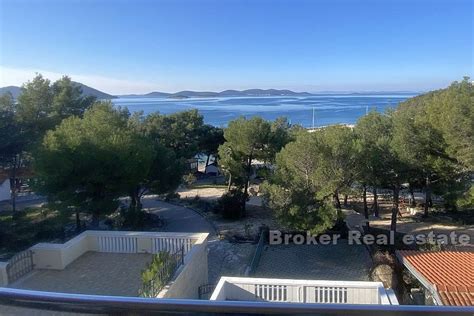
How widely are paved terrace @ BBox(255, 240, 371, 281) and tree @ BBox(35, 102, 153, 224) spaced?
429cm

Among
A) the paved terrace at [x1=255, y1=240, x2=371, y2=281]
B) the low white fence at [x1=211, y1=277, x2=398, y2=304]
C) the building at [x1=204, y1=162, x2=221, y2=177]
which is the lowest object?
the building at [x1=204, y1=162, x2=221, y2=177]

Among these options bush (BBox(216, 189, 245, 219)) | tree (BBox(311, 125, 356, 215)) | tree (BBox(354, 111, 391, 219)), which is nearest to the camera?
tree (BBox(311, 125, 356, 215))

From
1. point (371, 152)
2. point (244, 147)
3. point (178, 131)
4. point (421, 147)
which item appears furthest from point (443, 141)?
point (178, 131)

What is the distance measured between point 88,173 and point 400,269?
780cm

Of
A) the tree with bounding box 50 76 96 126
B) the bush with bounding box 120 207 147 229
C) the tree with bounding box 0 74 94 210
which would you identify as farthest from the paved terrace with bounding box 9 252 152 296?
the tree with bounding box 50 76 96 126

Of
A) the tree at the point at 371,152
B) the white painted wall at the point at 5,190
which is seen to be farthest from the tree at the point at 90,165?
the white painted wall at the point at 5,190

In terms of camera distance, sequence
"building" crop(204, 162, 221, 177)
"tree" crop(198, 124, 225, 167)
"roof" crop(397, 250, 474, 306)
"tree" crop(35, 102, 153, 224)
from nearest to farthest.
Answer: "roof" crop(397, 250, 474, 306)
"tree" crop(35, 102, 153, 224)
"tree" crop(198, 124, 225, 167)
"building" crop(204, 162, 221, 177)

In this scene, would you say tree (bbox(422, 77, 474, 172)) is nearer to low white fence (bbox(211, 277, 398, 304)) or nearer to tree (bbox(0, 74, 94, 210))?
low white fence (bbox(211, 277, 398, 304))

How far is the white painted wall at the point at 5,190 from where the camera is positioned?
21188mm

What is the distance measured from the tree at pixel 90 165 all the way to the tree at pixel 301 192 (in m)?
3.75

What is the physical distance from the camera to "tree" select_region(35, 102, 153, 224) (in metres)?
10.4

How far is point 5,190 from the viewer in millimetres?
21469

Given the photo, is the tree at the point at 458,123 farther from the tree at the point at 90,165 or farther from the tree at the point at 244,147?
the tree at the point at 90,165

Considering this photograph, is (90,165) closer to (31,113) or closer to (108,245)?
(108,245)
